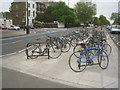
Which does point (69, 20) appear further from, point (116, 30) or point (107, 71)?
point (107, 71)

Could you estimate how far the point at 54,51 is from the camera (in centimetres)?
749

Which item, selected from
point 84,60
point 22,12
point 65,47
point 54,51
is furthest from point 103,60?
point 22,12

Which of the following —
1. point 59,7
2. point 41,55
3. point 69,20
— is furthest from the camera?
point 59,7

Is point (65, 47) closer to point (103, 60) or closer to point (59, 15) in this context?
point (103, 60)

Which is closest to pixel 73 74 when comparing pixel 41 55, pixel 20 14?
pixel 41 55

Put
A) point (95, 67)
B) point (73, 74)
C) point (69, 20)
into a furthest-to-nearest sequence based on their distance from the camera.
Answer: point (69, 20) < point (95, 67) < point (73, 74)

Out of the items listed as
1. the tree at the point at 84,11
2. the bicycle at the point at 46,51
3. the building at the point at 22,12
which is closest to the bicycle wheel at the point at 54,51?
the bicycle at the point at 46,51

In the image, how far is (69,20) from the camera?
57781 millimetres

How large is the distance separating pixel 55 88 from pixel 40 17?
5724 cm

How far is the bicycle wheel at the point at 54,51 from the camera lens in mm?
7230

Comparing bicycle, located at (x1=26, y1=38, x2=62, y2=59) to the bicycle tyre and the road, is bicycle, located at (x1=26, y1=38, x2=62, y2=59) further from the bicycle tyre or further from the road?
the road

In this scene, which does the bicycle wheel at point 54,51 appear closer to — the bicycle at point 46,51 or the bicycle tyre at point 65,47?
the bicycle at point 46,51

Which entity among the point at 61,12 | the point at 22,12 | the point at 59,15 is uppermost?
the point at 61,12

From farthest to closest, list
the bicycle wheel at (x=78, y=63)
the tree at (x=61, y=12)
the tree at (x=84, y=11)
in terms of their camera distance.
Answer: the tree at (x=61, y=12), the tree at (x=84, y=11), the bicycle wheel at (x=78, y=63)
